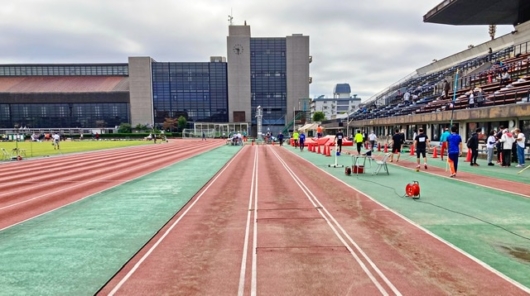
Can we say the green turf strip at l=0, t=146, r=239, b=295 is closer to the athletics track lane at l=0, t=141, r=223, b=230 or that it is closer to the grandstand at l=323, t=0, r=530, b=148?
the athletics track lane at l=0, t=141, r=223, b=230

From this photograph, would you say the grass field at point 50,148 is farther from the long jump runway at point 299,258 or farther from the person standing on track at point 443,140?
the person standing on track at point 443,140

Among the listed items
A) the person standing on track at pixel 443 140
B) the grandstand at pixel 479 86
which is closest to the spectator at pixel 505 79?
the grandstand at pixel 479 86

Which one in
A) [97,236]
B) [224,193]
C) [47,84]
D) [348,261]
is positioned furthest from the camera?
[47,84]

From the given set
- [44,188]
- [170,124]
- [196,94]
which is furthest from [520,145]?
[196,94]

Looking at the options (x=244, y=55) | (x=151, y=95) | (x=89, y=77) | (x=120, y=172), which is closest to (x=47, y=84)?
(x=89, y=77)

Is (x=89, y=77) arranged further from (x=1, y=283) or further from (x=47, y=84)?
(x=1, y=283)

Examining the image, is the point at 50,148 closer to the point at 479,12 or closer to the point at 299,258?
the point at 299,258

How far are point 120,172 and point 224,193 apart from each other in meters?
8.47

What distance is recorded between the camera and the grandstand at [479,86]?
19609mm

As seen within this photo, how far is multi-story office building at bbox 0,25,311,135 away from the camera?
99375mm

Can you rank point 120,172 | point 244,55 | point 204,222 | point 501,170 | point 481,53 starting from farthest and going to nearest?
point 244,55 → point 481,53 → point 120,172 → point 501,170 → point 204,222

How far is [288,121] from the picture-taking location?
9925 cm

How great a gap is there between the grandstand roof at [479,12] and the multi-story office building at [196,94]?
210 feet

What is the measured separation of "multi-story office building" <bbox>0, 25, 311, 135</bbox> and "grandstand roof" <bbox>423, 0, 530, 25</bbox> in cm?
6407
